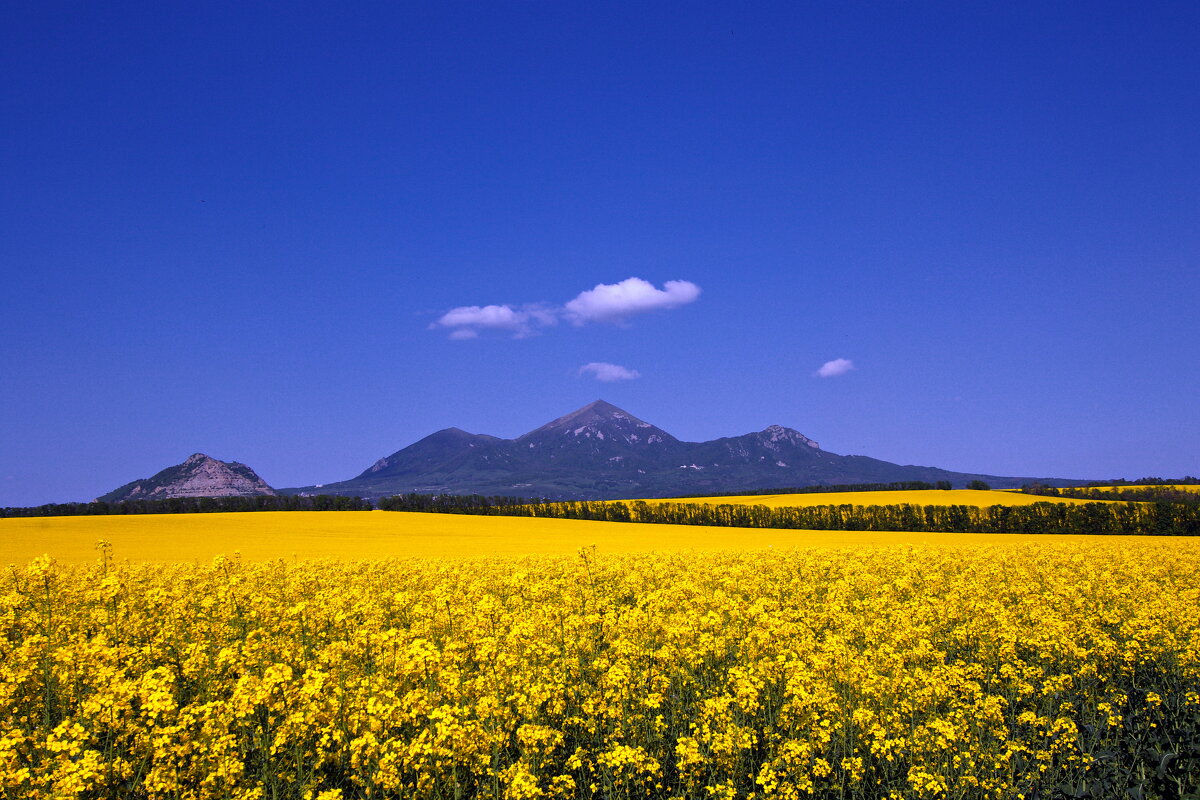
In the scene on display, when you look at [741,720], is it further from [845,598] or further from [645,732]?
[845,598]

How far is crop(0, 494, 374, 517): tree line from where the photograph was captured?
222 feet

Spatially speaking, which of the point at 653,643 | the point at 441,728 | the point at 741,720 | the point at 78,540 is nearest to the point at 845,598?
the point at 653,643

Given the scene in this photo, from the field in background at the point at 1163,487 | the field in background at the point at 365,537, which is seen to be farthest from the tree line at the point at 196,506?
the field in background at the point at 1163,487

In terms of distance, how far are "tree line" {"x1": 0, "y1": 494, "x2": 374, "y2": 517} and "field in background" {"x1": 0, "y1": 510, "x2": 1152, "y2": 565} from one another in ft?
30.7

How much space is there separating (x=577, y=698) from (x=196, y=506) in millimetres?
75237

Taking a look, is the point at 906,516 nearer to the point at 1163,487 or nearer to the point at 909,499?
the point at 909,499

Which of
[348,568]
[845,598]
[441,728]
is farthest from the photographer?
[348,568]

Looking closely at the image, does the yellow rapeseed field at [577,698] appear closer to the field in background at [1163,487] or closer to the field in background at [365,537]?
the field in background at [365,537]

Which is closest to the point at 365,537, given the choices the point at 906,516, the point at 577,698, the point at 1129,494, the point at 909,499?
the point at 577,698

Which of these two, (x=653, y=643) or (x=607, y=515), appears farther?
(x=607, y=515)

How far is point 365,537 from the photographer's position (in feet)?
154

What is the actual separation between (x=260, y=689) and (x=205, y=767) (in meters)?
0.73

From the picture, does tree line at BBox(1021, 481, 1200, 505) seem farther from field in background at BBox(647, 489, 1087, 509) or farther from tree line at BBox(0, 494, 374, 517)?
tree line at BBox(0, 494, 374, 517)

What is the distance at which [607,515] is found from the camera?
224ft
